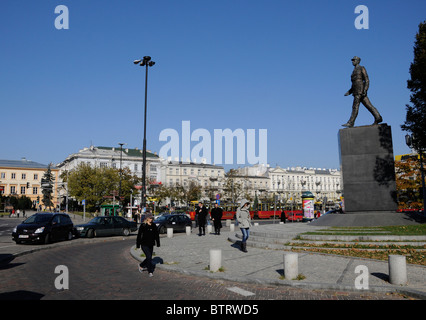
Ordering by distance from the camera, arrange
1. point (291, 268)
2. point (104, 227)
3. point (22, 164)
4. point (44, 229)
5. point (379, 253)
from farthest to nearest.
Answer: point (22, 164)
point (104, 227)
point (44, 229)
point (379, 253)
point (291, 268)

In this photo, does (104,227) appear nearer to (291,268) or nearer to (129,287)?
(129,287)

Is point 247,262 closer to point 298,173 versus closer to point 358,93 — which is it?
point 358,93

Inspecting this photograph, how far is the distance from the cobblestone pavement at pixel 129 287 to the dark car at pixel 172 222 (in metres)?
13.3

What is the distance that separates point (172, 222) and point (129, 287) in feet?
56.1

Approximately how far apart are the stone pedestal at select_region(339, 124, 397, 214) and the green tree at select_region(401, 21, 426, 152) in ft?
34.9

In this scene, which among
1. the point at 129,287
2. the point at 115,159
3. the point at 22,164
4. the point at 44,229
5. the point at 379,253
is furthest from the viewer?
the point at 22,164

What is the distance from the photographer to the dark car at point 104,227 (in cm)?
1944

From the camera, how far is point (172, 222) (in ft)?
80.2

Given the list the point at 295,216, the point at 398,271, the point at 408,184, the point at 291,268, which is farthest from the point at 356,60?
the point at 295,216

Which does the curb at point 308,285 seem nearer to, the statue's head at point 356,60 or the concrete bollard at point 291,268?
the concrete bollard at point 291,268

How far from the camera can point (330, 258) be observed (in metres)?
10.7

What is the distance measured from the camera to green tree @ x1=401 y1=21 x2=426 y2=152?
24719mm
